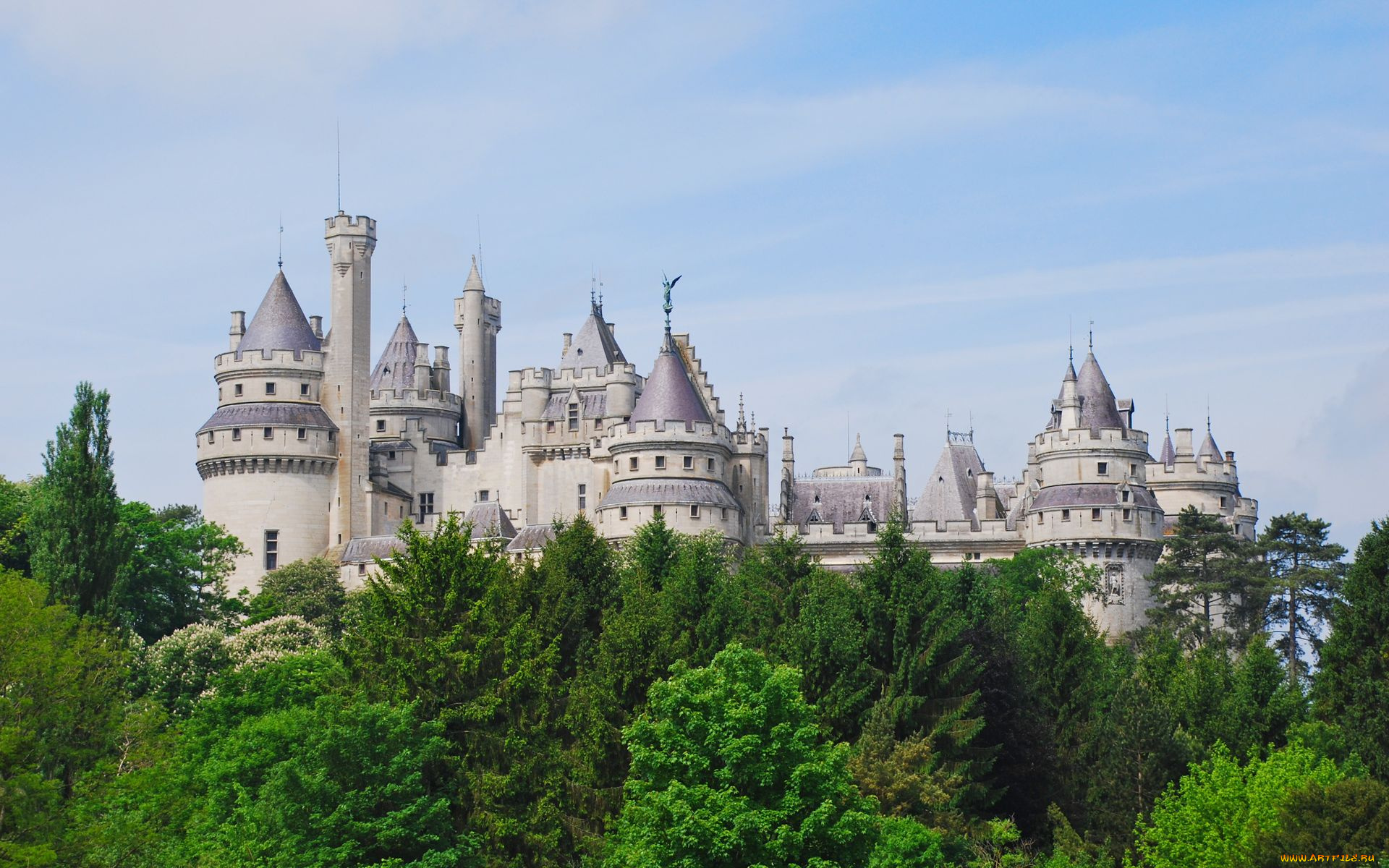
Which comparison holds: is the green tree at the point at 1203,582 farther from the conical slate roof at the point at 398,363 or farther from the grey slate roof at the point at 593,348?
the conical slate roof at the point at 398,363

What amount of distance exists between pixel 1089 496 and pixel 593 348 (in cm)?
2075

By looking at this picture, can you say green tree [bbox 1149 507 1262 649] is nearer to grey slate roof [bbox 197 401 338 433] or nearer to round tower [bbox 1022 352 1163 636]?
round tower [bbox 1022 352 1163 636]

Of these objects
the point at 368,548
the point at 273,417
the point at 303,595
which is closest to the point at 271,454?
the point at 273,417

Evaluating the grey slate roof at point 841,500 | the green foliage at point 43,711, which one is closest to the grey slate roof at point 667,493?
the grey slate roof at point 841,500

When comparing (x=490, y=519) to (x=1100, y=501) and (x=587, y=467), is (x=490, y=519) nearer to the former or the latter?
(x=587, y=467)

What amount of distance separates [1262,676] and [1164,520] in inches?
1324

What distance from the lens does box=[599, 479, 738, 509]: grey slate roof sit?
8169 cm

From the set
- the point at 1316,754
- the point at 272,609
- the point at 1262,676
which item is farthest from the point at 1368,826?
the point at 272,609

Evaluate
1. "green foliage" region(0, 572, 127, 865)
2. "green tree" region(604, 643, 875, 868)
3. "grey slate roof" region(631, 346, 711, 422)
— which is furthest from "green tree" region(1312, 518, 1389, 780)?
"grey slate roof" region(631, 346, 711, 422)

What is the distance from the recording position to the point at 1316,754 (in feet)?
166

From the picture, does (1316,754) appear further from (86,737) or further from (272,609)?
(272,609)

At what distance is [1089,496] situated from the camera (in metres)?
84.1

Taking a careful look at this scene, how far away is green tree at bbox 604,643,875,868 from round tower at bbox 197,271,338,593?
44060 millimetres

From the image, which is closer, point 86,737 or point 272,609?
point 86,737
